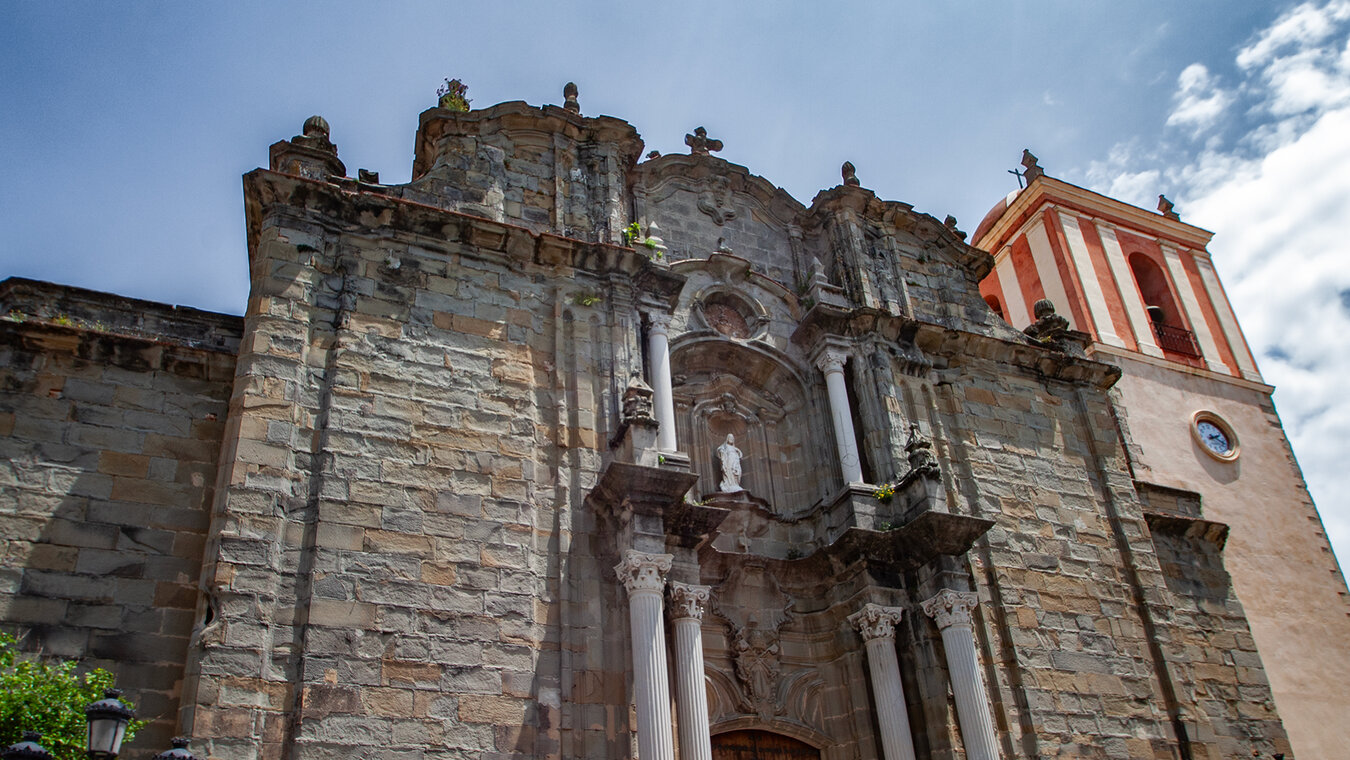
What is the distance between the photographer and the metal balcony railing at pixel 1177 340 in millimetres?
19812

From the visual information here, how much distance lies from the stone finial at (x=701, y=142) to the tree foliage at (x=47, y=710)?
1079 centimetres

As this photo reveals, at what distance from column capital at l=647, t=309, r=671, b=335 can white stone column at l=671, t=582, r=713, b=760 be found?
3.43 meters

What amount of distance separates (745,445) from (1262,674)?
735 centimetres

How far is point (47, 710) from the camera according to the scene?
24.1ft

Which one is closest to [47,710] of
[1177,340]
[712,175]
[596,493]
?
[596,493]

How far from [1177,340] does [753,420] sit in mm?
10013

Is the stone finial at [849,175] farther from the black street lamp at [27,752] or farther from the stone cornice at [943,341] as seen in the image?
the black street lamp at [27,752]

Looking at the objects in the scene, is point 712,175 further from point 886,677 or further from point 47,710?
point 47,710

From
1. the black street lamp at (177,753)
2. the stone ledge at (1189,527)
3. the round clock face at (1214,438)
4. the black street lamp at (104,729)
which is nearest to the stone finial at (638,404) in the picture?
the black street lamp at (177,753)

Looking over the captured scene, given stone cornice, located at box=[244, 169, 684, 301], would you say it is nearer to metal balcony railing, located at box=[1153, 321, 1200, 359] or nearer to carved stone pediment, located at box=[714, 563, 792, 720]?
carved stone pediment, located at box=[714, 563, 792, 720]

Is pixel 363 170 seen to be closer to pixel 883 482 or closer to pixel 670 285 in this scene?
pixel 670 285

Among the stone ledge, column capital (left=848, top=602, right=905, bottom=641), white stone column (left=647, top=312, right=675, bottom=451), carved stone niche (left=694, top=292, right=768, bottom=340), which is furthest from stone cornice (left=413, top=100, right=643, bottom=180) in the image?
the stone ledge

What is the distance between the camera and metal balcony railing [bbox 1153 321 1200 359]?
65.0ft

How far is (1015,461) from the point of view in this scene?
573 inches
